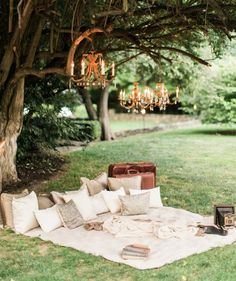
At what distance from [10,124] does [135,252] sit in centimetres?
541

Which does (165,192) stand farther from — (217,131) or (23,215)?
(217,131)

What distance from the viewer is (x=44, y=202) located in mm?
8055

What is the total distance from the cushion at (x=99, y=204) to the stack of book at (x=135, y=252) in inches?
79.7

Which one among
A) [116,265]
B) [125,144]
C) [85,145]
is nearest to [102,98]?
[125,144]

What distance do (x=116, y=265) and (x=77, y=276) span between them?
58 centimetres

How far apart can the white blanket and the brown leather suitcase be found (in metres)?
1.43

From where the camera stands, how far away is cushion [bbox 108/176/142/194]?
357 inches

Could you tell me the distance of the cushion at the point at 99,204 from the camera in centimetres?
850

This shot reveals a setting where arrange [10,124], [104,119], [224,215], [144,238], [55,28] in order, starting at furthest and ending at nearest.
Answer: [104,119], [10,124], [55,28], [224,215], [144,238]

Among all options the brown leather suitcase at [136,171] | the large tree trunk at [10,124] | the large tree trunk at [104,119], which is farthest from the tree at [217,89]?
the brown leather suitcase at [136,171]

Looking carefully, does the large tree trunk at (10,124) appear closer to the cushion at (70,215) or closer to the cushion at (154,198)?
the cushion at (70,215)

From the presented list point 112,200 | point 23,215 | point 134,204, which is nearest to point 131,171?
→ point 112,200

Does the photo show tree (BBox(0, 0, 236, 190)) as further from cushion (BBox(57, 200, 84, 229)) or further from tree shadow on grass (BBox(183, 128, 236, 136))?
tree shadow on grass (BBox(183, 128, 236, 136))

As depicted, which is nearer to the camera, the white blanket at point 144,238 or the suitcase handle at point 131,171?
the white blanket at point 144,238
